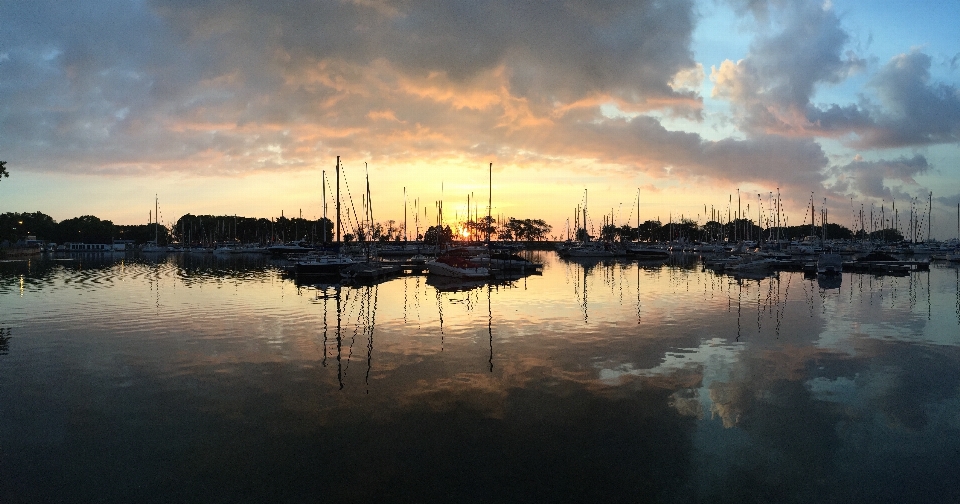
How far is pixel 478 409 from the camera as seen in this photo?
14.1 metres

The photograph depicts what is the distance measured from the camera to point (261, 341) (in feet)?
76.0

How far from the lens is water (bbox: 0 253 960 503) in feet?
32.9

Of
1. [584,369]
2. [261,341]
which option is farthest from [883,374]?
[261,341]

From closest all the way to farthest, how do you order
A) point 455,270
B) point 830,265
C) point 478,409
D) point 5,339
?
point 478,409 → point 5,339 → point 455,270 → point 830,265

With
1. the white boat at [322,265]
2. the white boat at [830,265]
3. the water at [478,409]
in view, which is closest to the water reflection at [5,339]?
the water at [478,409]

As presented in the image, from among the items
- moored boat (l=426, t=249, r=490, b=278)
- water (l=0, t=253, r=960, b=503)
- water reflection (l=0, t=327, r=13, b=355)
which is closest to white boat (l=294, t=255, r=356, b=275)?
moored boat (l=426, t=249, r=490, b=278)

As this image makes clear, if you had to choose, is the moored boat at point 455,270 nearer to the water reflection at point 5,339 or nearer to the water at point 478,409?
the water at point 478,409

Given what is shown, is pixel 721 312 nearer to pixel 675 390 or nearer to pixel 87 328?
pixel 675 390

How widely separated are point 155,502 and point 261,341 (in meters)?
14.4

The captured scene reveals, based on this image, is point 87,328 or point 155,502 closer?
point 155,502

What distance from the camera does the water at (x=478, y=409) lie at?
32.9 feet

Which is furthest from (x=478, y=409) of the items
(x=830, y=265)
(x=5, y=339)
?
(x=830, y=265)

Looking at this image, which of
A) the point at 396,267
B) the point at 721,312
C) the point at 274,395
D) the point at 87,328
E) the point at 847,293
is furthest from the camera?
the point at 396,267

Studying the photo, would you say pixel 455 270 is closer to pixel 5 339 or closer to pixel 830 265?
pixel 5 339
